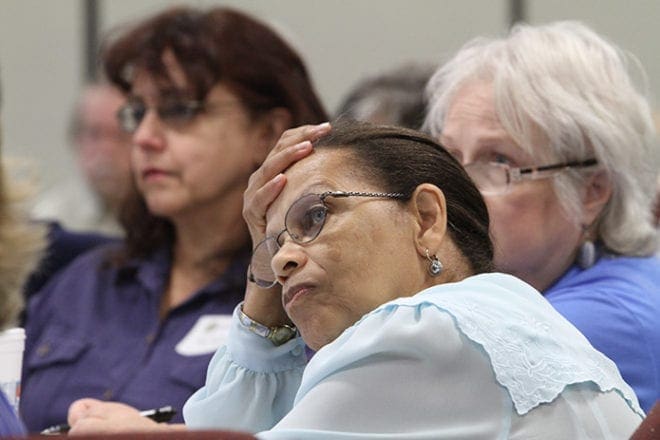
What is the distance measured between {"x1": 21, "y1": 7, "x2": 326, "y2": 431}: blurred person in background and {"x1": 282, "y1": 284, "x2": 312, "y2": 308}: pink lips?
1.18 m

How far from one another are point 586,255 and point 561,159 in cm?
19

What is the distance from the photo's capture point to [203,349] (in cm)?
279

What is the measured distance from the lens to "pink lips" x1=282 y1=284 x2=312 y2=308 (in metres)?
1.72

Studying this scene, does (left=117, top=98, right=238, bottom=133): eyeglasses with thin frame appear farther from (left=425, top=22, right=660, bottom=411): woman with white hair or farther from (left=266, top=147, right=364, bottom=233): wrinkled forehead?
(left=266, top=147, right=364, bottom=233): wrinkled forehead

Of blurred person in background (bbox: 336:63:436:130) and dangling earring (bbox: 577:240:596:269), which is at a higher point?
dangling earring (bbox: 577:240:596:269)

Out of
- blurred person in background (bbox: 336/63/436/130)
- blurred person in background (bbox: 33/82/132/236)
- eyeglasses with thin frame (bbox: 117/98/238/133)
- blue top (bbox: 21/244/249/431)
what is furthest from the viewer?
blurred person in background (bbox: 33/82/132/236)

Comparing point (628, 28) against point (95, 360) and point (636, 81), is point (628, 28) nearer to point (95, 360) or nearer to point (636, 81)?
point (636, 81)

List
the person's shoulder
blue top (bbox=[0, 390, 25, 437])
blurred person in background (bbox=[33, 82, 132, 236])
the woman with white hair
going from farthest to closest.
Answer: blurred person in background (bbox=[33, 82, 132, 236]) < the woman with white hair < the person's shoulder < blue top (bbox=[0, 390, 25, 437])

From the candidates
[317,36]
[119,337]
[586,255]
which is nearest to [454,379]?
[586,255]

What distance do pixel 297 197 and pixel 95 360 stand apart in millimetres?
1317

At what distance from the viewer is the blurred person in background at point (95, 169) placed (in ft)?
15.7

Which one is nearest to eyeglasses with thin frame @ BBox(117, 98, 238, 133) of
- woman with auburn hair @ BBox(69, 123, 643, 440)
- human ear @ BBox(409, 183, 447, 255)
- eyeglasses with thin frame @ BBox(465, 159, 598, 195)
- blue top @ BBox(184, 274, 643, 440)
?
eyeglasses with thin frame @ BBox(465, 159, 598, 195)

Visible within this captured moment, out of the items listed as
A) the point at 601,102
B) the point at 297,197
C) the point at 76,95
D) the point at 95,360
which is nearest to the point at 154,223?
the point at 95,360

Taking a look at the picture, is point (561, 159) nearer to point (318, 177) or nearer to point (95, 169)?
point (318, 177)
